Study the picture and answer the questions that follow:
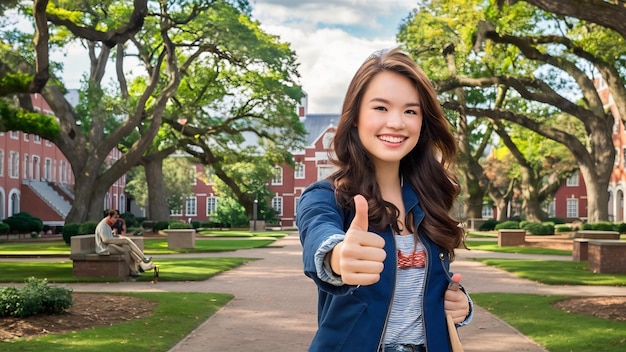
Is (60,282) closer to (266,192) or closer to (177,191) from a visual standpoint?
(266,192)

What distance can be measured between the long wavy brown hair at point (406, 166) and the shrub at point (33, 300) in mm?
8684

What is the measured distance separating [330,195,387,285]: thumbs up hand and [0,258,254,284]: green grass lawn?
601 inches

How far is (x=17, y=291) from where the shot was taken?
431 inches

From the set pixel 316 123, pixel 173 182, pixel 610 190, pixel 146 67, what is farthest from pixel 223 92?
pixel 316 123

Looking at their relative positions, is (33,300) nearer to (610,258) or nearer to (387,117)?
(387,117)

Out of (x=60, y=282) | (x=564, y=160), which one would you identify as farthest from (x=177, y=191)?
(x=60, y=282)

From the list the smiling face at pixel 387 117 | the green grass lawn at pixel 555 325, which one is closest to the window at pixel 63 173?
the green grass lawn at pixel 555 325

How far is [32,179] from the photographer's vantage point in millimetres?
57281

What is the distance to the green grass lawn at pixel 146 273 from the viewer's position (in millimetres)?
17141

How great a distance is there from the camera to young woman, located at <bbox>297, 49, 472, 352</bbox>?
8.47ft

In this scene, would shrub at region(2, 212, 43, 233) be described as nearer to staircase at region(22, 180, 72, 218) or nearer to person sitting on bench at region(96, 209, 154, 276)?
staircase at region(22, 180, 72, 218)

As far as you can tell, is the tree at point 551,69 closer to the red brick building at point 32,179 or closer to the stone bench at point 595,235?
the stone bench at point 595,235

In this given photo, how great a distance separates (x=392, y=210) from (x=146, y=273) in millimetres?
16280

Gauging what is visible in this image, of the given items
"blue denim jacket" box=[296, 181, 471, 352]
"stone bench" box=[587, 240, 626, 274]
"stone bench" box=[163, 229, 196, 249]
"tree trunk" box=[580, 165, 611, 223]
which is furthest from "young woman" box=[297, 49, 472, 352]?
"tree trunk" box=[580, 165, 611, 223]
